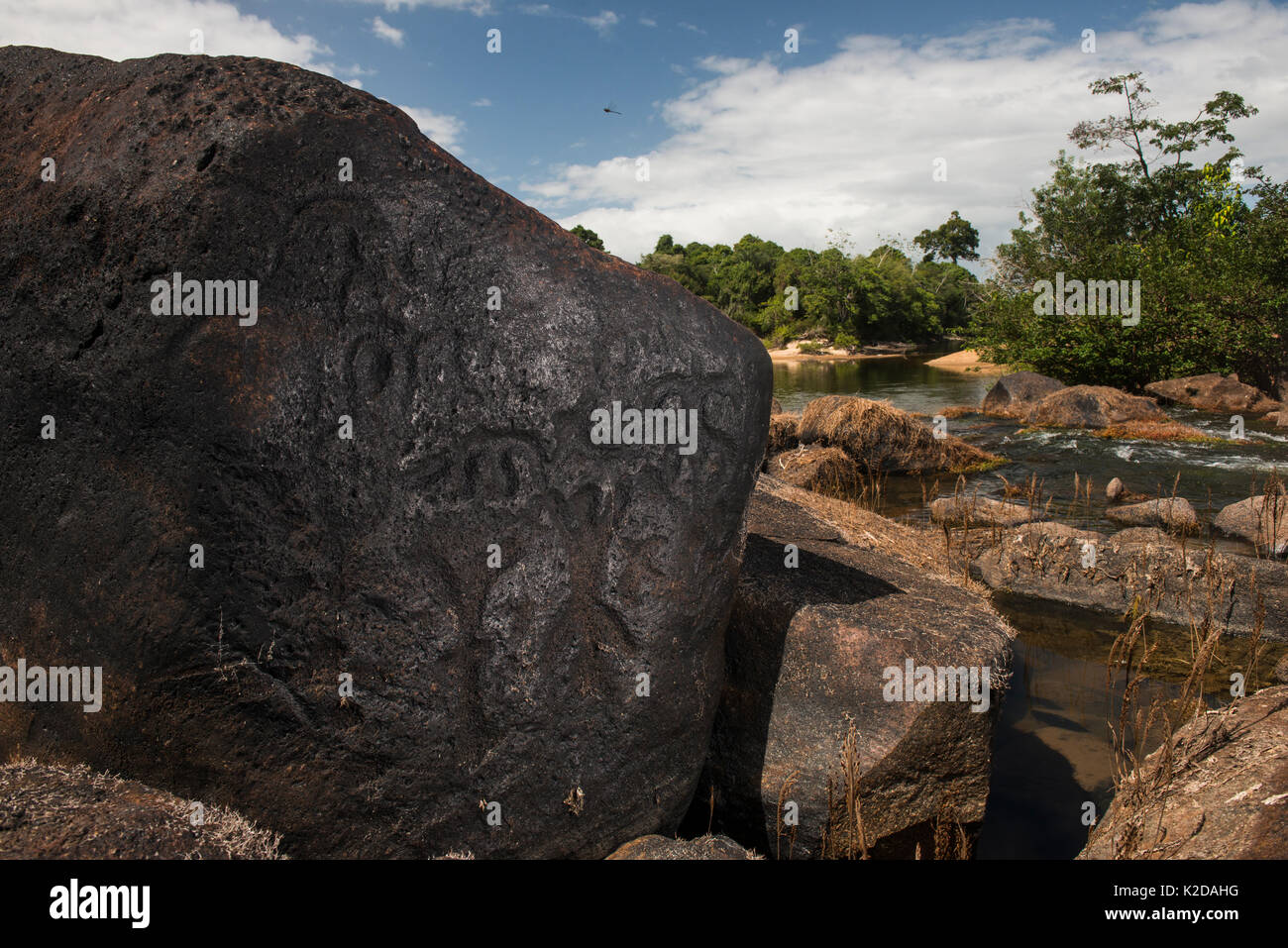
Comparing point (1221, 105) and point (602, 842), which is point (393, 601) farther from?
point (1221, 105)

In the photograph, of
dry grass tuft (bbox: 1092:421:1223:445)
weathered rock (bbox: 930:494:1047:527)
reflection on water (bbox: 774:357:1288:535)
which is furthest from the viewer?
dry grass tuft (bbox: 1092:421:1223:445)

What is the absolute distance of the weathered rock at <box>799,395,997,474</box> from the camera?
44.6ft

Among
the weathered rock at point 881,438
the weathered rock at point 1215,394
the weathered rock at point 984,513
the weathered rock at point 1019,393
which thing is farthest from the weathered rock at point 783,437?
the weathered rock at point 1215,394

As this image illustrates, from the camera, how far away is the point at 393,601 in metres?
2.82

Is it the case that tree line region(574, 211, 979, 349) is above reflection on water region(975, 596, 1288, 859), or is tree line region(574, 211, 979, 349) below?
above

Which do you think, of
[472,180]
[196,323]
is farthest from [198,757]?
[472,180]

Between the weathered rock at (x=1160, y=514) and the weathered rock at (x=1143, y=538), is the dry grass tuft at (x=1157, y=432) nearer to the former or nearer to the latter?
the weathered rock at (x=1160, y=514)

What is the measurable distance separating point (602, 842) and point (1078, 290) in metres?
25.2

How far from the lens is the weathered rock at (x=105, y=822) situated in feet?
7.52

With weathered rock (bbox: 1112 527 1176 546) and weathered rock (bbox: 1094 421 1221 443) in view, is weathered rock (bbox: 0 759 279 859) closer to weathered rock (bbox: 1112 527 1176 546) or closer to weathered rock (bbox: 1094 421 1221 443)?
weathered rock (bbox: 1112 527 1176 546)

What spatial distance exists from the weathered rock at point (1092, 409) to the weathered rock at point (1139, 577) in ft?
33.1

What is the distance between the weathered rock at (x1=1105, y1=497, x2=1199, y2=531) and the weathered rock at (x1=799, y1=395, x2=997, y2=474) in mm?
3883

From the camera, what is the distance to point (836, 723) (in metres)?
3.79

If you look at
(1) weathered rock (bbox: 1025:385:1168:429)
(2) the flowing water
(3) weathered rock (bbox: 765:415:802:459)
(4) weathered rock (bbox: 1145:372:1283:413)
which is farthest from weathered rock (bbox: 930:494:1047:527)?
(4) weathered rock (bbox: 1145:372:1283:413)
